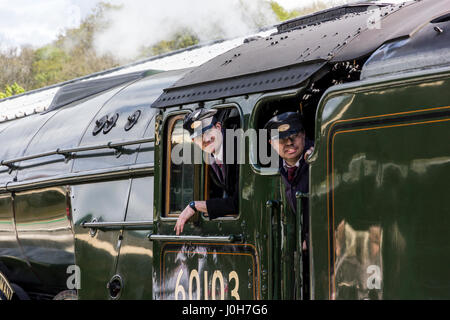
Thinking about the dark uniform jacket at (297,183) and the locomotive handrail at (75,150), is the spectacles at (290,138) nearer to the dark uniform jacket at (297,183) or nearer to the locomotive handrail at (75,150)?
the dark uniform jacket at (297,183)

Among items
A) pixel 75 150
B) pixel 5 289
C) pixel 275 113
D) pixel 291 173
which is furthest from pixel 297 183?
pixel 5 289

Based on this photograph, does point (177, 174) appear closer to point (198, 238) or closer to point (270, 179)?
point (198, 238)

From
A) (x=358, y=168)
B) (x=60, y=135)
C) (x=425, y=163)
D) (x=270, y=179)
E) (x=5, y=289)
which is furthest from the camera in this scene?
(x=5, y=289)

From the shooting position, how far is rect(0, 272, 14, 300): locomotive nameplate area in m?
6.81

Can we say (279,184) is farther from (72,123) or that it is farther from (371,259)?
(72,123)

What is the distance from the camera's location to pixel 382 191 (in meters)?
3.21

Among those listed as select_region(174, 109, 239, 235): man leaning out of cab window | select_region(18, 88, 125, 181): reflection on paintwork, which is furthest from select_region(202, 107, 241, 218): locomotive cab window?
select_region(18, 88, 125, 181): reflection on paintwork

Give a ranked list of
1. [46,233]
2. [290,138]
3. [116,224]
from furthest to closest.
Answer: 1. [46,233]
2. [116,224]
3. [290,138]

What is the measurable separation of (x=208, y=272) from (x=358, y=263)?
4.16ft

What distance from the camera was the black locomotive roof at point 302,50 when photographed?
12.2 ft

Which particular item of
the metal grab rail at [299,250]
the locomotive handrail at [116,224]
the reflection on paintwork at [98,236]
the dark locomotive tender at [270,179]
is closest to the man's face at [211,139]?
the dark locomotive tender at [270,179]

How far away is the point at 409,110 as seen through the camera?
10.3ft
